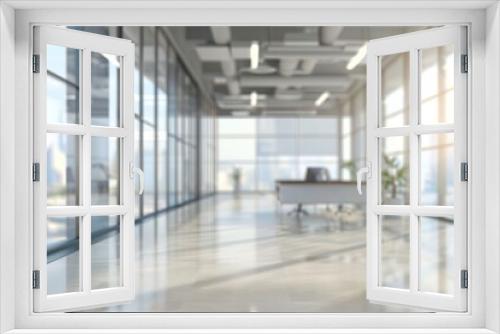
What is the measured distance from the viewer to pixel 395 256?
6238 millimetres

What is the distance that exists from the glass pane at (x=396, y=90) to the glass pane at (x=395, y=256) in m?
4.61

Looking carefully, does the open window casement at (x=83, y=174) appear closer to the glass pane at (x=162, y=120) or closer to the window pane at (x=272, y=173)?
the glass pane at (x=162, y=120)

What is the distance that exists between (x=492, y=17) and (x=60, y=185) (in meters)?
5.94

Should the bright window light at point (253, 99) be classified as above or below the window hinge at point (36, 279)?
above

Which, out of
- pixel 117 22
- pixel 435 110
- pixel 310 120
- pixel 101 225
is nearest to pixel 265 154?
pixel 310 120

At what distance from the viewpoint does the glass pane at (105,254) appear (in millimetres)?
4715

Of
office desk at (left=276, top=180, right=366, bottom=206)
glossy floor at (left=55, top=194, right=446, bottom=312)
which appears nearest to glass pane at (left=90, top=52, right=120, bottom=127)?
glossy floor at (left=55, top=194, right=446, bottom=312)

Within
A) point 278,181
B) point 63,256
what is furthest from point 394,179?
point 63,256

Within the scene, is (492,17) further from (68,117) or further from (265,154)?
(265,154)

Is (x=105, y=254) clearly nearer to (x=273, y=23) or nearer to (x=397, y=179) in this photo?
(x=273, y=23)

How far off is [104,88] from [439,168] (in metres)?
7.46

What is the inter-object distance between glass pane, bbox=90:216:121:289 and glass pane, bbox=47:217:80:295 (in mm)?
198

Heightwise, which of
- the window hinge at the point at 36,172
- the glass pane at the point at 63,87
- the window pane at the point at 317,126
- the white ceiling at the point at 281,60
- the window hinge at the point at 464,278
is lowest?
the window hinge at the point at 464,278

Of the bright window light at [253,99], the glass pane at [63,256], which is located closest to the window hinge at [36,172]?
the glass pane at [63,256]
